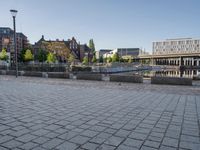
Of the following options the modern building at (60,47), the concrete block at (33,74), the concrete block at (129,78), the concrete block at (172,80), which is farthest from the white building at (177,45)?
the concrete block at (172,80)

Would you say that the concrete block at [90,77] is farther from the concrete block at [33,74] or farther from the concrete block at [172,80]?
the concrete block at [33,74]

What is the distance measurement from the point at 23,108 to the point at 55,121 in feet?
6.75

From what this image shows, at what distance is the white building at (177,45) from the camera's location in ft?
438

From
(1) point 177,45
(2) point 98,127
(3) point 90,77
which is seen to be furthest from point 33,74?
(1) point 177,45

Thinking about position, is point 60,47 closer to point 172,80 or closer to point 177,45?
point 172,80

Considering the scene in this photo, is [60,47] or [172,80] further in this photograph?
[60,47]

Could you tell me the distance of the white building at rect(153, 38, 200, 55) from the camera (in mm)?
133375

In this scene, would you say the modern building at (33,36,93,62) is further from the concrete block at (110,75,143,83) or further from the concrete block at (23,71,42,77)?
the concrete block at (110,75,143,83)

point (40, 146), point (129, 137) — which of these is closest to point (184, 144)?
point (129, 137)

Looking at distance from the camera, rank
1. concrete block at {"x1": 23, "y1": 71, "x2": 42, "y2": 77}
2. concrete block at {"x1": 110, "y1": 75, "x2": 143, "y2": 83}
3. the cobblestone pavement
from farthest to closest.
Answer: concrete block at {"x1": 23, "y1": 71, "x2": 42, "y2": 77}, concrete block at {"x1": 110, "y1": 75, "x2": 143, "y2": 83}, the cobblestone pavement

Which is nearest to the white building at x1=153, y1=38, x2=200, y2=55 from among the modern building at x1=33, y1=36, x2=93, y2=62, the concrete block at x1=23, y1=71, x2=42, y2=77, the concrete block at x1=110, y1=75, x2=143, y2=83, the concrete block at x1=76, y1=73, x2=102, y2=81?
the modern building at x1=33, y1=36, x2=93, y2=62

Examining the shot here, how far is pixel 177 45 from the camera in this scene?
142250 millimetres

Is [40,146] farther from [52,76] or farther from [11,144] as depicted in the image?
[52,76]

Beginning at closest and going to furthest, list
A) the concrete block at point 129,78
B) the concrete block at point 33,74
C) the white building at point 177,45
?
the concrete block at point 129,78 < the concrete block at point 33,74 < the white building at point 177,45
